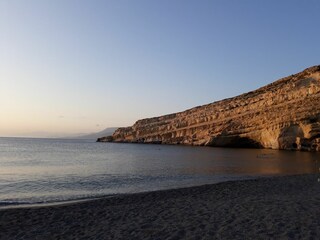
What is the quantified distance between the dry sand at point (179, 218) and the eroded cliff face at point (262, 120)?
46946 mm

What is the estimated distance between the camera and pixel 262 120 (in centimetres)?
6619

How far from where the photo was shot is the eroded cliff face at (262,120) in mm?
59094

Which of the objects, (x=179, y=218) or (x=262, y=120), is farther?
(x=262, y=120)

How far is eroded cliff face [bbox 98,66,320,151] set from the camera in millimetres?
59094

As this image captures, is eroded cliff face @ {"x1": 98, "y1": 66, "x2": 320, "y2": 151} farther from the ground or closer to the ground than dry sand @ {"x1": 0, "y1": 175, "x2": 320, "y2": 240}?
farther from the ground

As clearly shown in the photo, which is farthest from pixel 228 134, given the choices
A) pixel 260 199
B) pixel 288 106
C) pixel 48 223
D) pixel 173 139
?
pixel 48 223

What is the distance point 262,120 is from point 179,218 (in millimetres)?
58897

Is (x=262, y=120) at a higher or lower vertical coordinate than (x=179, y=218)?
higher

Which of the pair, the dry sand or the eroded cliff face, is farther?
the eroded cliff face

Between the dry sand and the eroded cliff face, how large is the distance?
46.9 metres

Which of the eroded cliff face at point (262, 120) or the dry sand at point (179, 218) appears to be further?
the eroded cliff face at point (262, 120)

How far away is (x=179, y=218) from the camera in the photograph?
10.4 metres

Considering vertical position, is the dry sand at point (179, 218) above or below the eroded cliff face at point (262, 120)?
below

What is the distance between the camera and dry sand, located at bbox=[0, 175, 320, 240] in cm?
880
